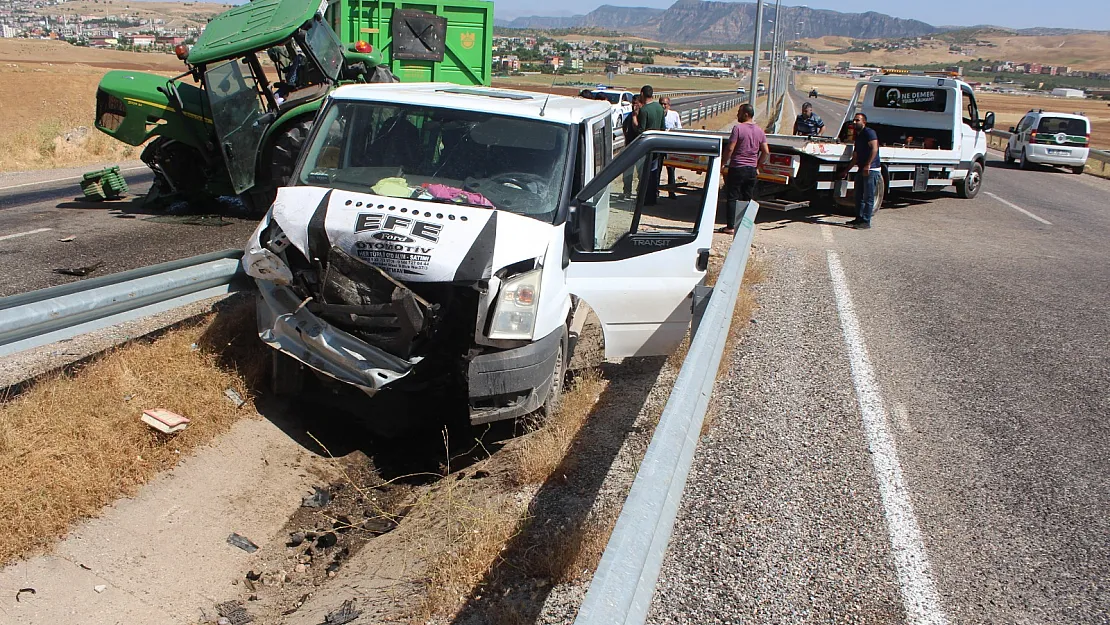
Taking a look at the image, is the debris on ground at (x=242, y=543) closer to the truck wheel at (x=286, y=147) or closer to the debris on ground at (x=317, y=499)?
the debris on ground at (x=317, y=499)

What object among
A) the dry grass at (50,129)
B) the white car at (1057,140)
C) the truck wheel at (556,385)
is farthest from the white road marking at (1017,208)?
the dry grass at (50,129)

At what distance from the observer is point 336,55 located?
10.6m

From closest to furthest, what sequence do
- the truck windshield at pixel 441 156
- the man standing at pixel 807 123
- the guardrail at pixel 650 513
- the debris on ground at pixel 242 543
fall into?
the guardrail at pixel 650 513
the debris on ground at pixel 242 543
the truck windshield at pixel 441 156
the man standing at pixel 807 123

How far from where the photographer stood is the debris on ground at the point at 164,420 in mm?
5090

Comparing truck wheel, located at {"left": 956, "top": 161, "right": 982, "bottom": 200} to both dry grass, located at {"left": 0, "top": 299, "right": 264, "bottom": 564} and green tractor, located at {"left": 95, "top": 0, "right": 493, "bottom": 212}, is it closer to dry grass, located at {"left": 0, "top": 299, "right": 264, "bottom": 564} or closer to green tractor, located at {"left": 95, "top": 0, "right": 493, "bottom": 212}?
green tractor, located at {"left": 95, "top": 0, "right": 493, "bottom": 212}

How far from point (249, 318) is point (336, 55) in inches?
204

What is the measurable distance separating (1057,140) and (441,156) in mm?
A: 27171

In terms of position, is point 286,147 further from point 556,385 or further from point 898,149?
point 898,149

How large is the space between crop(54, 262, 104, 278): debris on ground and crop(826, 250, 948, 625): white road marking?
21.9 ft

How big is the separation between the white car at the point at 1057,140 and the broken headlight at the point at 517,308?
26900 mm

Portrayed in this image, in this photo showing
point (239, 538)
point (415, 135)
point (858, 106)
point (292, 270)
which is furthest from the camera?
point (858, 106)

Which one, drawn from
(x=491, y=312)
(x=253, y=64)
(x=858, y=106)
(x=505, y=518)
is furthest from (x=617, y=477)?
(x=858, y=106)

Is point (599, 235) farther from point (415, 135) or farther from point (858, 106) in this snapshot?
point (858, 106)

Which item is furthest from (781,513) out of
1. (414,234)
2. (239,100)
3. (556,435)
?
(239,100)
